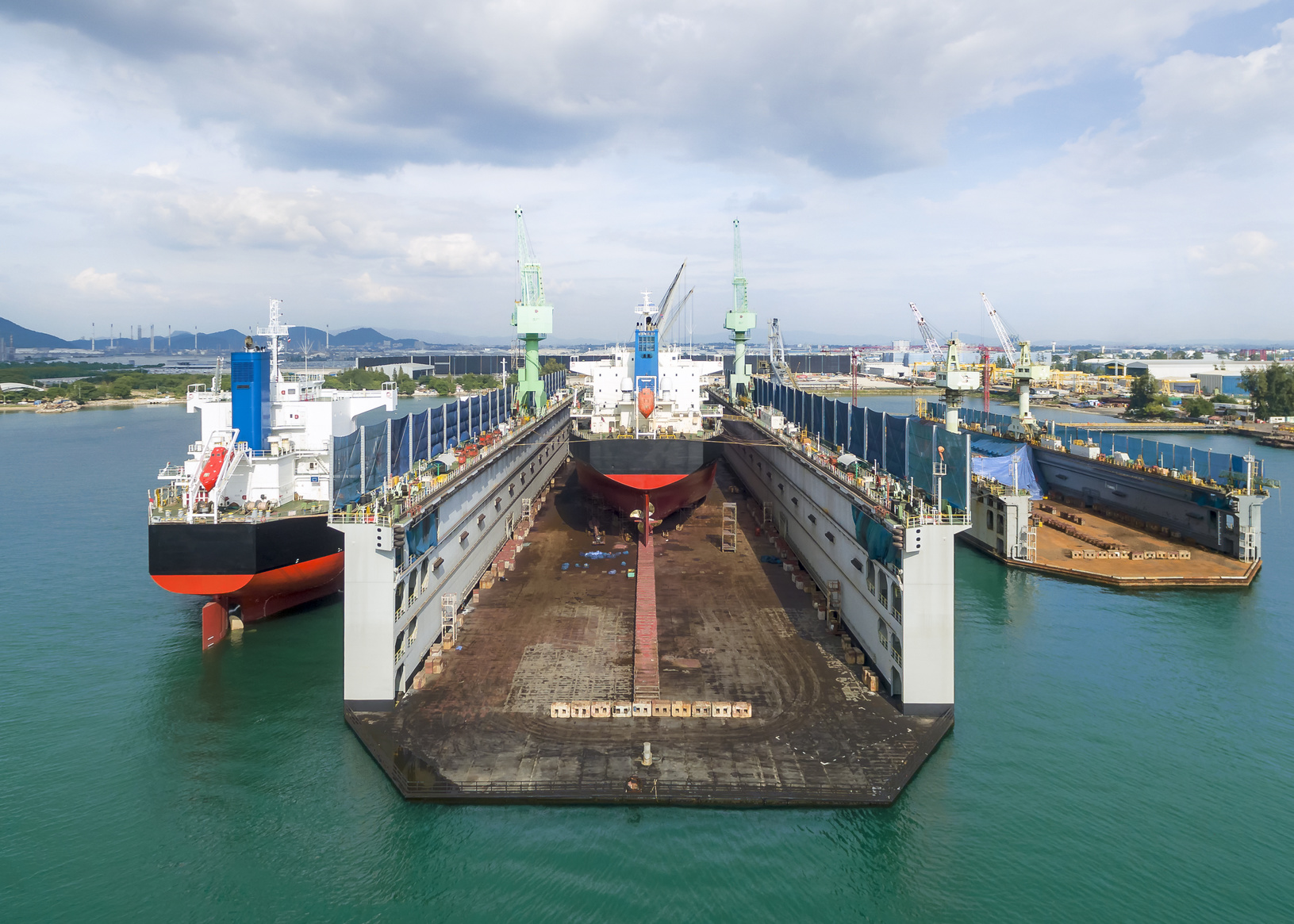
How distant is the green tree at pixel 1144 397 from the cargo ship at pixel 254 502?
96787 mm

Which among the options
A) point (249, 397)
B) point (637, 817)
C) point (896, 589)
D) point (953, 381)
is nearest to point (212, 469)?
point (249, 397)

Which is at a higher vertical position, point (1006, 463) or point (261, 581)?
point (1006, 463)

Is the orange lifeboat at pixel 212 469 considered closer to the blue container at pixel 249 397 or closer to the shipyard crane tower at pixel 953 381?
the blue container at pixel 249 397

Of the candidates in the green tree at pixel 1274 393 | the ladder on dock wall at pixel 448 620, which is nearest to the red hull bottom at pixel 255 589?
the ladder on dock wall at pixel 448 620

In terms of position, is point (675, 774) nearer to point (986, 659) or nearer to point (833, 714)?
point (833, 714)

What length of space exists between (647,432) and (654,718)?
58.5ft

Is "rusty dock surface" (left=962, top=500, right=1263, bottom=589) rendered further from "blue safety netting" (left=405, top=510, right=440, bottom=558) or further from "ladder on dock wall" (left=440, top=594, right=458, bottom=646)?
"blue safety netting" (left=405, top=510, right=440, bottom=558)

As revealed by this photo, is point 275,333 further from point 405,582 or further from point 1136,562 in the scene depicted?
point 1136,562

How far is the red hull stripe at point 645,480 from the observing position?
29406 millimetres

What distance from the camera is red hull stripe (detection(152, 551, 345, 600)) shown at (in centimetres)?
2147

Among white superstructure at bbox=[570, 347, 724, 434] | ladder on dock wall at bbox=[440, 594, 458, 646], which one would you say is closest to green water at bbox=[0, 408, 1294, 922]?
ladder on dock wall at bbox=[440, 594, 458, 646]

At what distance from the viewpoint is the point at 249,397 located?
24.8m

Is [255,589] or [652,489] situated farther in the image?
[652,489]

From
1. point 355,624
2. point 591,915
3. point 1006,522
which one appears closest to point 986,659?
point 1006,522
